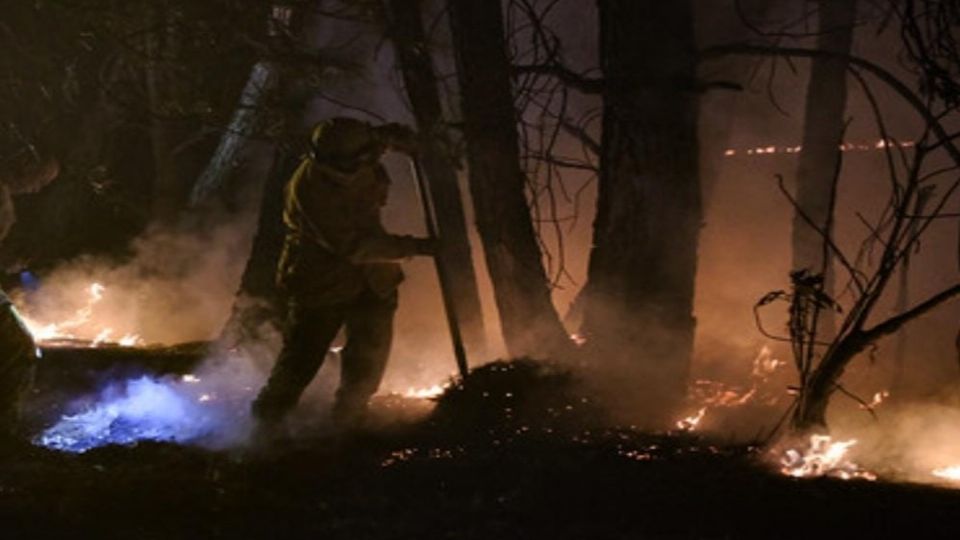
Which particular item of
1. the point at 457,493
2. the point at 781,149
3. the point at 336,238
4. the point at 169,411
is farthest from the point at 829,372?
the point at 781,149

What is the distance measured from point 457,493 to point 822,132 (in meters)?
7.19

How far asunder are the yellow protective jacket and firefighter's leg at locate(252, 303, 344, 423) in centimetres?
13

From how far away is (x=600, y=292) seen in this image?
707 centimetres

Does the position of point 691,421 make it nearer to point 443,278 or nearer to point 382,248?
point 443,278

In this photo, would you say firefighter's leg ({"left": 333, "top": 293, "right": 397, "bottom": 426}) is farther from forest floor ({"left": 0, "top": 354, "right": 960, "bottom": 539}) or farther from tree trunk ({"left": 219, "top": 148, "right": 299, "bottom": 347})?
tree trunk ({"left": 219, "top": 148, "right": 299, "bottom": 347})

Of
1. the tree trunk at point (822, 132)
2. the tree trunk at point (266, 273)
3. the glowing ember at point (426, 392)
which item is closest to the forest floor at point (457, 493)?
the glowing ember at point (426, 392)

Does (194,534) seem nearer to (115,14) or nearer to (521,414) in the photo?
(521,414)

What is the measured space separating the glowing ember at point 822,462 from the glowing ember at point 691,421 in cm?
138

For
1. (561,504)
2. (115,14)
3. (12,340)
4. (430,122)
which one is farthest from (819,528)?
(115,14)

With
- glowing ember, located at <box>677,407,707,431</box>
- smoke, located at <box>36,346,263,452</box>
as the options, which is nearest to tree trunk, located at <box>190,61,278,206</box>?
smoke, located at <box>36,346,263,452</box>

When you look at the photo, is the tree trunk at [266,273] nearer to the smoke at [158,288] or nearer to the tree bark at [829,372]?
the smoke at [158,288]

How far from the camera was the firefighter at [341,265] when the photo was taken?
18.7 feet

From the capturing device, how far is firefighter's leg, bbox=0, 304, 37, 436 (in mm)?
6047

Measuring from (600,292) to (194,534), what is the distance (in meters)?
3.82
